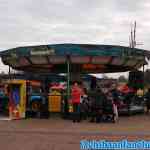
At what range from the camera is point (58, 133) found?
16.7 m

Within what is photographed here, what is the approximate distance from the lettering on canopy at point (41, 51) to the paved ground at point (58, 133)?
11.5 feet

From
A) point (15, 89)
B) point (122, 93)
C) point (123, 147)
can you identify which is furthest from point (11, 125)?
point (122, 93)

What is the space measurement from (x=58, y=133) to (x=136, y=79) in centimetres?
1334

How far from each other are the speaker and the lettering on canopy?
7678mm

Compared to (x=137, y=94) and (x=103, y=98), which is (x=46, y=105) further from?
(x=137, y=94)

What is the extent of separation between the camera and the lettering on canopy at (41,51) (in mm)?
22906

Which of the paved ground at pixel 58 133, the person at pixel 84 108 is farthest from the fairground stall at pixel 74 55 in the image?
the paved ground at pixel 58 133

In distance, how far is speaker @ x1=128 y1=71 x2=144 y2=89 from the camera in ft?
94.9

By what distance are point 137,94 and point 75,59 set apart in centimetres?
560

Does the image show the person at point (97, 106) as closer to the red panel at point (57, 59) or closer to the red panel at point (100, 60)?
the red panel at point (100, 60)

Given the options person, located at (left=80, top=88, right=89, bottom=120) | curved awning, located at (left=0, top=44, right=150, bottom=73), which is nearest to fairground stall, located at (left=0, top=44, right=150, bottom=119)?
curved awning, located at (left=0, top=44, right=150, bottom=73)

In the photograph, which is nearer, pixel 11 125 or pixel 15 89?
pixel 11 125

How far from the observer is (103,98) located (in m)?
21.2

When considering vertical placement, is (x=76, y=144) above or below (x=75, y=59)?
below
